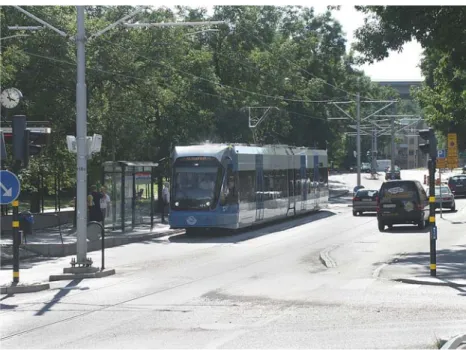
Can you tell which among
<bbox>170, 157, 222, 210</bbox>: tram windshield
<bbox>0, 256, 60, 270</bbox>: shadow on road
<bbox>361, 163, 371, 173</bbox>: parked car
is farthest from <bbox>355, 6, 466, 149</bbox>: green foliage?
<bbox>361, 163, 371, 173</bbox>: parked car

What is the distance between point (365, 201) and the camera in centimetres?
4406

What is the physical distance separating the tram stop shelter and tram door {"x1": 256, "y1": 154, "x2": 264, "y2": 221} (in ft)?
13.6

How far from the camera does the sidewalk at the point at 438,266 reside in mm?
16562

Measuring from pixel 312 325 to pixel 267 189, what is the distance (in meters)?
23.5

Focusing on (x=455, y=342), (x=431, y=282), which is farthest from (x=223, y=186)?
(x=455, y=342)

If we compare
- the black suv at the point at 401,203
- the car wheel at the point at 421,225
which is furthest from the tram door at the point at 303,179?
the black suv at the point at 401,203

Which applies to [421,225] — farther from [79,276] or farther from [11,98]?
[79,276]

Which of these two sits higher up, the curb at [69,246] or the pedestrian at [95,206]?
the pedestrian at [95,206]

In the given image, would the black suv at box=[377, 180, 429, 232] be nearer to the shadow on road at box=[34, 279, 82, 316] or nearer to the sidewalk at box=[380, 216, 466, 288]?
the sidewalk at box=[380, 216, 466, 288]

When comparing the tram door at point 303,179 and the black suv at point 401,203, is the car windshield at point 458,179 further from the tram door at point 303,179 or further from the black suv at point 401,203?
the black suv at point 401,203

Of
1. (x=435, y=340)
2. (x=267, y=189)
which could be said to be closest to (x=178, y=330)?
(x=435, y=340)

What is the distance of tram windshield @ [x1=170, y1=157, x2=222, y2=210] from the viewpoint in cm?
2998

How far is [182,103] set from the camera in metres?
43.8

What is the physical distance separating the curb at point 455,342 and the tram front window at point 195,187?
20427 millimetres
